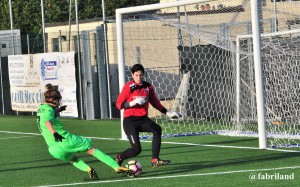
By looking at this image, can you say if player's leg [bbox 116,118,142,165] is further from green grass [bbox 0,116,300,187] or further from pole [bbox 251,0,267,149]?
pole [bbox 251,0,267,149]

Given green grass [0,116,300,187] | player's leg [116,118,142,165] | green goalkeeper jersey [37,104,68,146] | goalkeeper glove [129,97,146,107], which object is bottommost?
green grass [0,116,300,187]

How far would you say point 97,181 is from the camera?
13.4m

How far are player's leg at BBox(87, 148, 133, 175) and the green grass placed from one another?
135 millimetres

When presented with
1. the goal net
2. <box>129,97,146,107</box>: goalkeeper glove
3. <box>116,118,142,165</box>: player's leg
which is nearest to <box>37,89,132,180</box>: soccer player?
<box>116,118,142,165</box>: player's leg

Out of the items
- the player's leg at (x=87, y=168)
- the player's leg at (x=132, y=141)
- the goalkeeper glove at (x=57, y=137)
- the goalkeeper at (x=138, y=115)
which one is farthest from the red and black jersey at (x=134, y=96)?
the goalkeeper glove at (x=57, y=137)

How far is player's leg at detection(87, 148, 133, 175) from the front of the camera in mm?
13148

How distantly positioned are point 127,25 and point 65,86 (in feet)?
10.5

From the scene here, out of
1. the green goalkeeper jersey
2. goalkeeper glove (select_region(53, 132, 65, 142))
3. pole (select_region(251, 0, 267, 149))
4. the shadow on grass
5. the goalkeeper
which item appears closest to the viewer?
goalkeeper glove (select_region(53, 132, 65, 142))

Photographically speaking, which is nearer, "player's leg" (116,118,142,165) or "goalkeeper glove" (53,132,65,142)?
"goalkeeper glove" (53,132,65,142)

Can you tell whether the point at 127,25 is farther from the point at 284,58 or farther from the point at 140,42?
the point at 284,58

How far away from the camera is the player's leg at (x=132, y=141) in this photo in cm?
1431

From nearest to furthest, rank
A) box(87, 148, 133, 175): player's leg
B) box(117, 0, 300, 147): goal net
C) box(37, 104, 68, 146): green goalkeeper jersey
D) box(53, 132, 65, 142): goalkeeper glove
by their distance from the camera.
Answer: box(53, 132, 65, 142): goalkeeper glove < box(87, 148, 133, 175): player's leg < box(37, 104, 68, 146): green goalkeeper jersey < box(117, 0, 300, 147): goal net

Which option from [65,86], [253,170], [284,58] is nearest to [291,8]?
[284,58]

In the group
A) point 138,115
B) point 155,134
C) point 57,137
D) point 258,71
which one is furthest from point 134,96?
point 258,71
